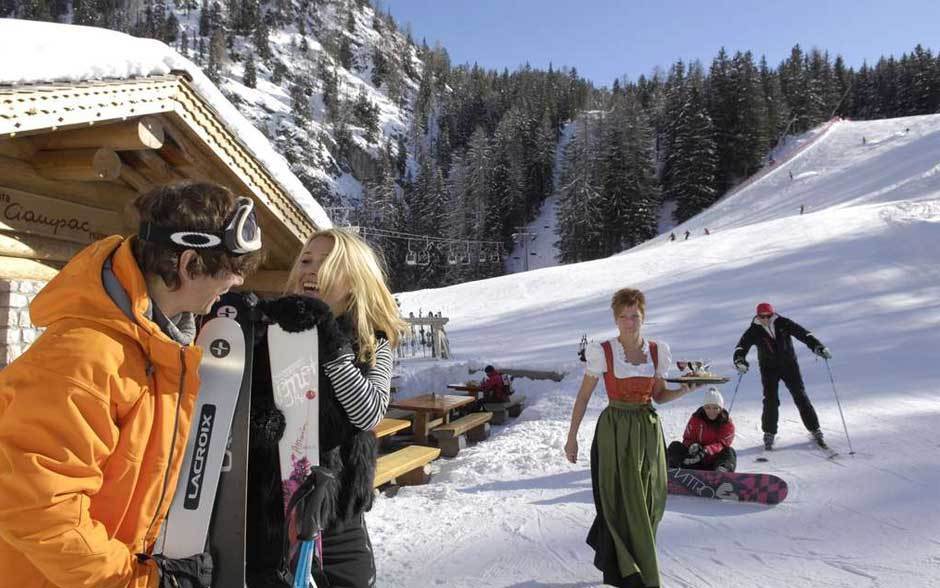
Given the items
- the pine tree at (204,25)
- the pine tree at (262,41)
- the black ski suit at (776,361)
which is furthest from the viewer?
the pine tree at (204,25)

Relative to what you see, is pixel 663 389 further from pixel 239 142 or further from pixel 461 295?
pixel 461 295

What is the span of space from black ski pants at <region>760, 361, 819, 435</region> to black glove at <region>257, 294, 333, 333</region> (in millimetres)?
7228

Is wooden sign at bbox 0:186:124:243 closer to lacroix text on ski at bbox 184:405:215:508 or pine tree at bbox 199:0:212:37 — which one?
lacroix text on ski at bbox 184:405:215:508

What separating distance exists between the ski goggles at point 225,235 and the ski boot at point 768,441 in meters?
7.50

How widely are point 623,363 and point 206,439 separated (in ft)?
10.5

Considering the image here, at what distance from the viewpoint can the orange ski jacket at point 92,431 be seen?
114 cm

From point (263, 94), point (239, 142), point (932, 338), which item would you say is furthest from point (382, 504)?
point (263, 94)

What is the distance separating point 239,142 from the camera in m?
4.77

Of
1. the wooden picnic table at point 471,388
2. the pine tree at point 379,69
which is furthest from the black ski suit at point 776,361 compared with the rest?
the pine tree at point 379,69

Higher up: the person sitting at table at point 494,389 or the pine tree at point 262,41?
the pine tree at point 262,41

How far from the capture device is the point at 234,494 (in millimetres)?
1663

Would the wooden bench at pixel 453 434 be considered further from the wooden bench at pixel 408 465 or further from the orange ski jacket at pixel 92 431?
the orange ski jacket at pixel 92 431

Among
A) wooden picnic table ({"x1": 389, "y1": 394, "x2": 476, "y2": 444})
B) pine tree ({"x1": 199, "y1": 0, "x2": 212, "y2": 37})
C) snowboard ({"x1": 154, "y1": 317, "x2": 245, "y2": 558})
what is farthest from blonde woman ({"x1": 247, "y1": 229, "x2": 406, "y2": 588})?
pine tree ({"x1": 199, "y1": 0, "x2": 212, "y2": 37})

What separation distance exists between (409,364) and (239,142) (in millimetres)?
9920
